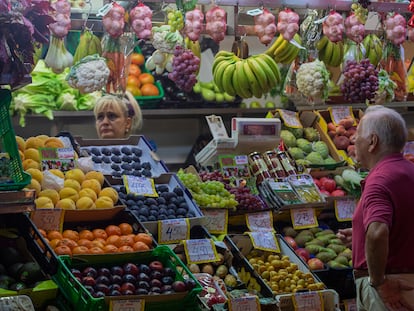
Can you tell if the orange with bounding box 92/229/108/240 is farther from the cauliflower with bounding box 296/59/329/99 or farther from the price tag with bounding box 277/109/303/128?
the price tag with bounding box 277/109/303/128

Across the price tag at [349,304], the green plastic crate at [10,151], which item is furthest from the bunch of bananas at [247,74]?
the green plastic crate at [10,151]

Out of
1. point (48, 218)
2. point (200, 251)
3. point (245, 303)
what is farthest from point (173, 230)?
point (48, 218)

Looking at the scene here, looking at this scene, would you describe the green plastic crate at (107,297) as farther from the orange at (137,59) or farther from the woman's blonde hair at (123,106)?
the orange at (137,59)

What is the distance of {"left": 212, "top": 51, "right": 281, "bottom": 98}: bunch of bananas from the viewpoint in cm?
473

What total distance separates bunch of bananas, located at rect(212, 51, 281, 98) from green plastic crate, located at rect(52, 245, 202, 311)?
1.69 meters

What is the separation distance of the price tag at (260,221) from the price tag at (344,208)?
519 millimetres

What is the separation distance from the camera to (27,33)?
2705mm

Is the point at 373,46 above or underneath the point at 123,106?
above

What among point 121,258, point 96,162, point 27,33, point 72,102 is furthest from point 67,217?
point 72,102

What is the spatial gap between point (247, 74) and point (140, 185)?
1.12m

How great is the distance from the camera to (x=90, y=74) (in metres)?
4.25

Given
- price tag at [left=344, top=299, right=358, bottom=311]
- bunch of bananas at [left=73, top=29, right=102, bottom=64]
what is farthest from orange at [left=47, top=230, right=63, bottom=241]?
price tag at [left=344, top=299, right=358, bottom=311]

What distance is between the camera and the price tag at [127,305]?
2.93 metres

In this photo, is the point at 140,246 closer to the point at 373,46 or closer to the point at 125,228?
the point at 125,228
